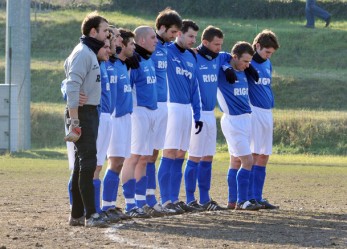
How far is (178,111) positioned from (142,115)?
0.70 metres

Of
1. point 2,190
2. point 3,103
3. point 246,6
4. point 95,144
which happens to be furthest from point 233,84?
point 246,6

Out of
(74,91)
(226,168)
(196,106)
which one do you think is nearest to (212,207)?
(196,106)

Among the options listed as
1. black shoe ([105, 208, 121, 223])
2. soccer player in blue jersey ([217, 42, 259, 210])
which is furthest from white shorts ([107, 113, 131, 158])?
soccer player in blue jersey ([217, 42, 259, 210])

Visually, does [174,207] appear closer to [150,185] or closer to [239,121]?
[150,185]

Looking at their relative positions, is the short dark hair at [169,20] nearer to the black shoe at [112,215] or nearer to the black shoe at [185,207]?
the black shoe at [185,207]

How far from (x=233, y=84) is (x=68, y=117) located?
3279mm

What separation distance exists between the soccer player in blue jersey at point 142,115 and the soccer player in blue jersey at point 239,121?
1.42 metres

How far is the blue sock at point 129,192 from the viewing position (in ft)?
39.6

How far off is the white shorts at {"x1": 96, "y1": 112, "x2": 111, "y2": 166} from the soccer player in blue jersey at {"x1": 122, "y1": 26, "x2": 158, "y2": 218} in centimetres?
74

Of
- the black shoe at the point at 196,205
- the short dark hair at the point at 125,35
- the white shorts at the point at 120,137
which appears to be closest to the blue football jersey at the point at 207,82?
the black shoe at the point at 196,205

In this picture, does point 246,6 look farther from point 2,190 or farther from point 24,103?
point 2,190

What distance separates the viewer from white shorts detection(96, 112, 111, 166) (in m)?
11.4

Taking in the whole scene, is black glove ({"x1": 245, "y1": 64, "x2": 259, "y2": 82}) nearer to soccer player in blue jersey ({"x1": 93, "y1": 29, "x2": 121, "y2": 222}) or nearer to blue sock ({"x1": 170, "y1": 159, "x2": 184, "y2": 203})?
blue sock ({"x1": 170, "y1": 159, "x2": 184, "y2": 203})

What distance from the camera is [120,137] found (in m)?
11.7
